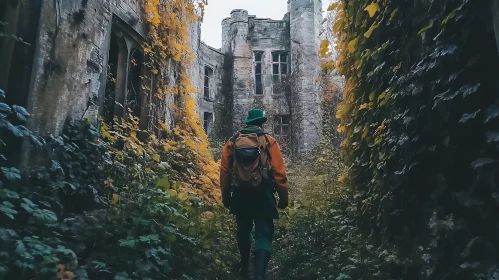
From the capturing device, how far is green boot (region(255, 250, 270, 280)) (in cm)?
399

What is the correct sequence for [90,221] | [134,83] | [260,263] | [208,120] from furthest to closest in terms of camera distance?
1. [208,120]
2. [134,83]
3. [260,263]
4. [90,221]

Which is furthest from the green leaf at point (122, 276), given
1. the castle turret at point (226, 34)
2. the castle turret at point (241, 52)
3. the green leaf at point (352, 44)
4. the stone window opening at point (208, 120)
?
the castle turret at point (226, 34)

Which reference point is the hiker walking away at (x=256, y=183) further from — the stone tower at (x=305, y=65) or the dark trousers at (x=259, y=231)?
the stone tower at (x=305, y=65)

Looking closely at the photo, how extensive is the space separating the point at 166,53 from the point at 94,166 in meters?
3.68

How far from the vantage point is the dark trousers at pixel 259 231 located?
4.18 m

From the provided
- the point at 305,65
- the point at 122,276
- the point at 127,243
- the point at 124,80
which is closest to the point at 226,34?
the point at 305,65

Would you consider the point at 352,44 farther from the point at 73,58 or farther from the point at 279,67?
the point at 279,67

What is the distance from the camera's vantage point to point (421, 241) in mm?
3090

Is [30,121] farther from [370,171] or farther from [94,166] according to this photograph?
[370,171]

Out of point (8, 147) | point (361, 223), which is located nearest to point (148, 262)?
point (8, 147)

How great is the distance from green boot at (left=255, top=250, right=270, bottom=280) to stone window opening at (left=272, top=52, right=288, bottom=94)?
58.4 ft

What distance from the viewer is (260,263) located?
4.05 meters

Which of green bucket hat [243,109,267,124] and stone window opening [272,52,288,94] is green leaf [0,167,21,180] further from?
stone window opening [272,52,288,94]

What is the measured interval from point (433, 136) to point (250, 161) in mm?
1857
